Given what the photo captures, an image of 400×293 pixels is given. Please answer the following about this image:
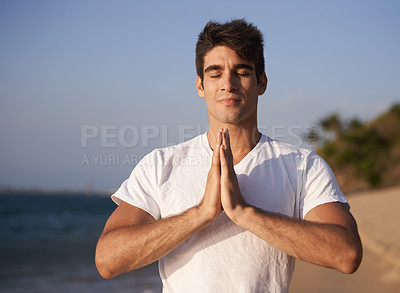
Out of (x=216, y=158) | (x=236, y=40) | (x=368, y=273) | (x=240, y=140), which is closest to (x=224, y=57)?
(x=236, y=40)

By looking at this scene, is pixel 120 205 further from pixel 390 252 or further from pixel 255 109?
pixel 390 252

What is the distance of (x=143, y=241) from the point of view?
1.74 metres

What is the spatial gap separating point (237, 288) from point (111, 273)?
0.50 metres

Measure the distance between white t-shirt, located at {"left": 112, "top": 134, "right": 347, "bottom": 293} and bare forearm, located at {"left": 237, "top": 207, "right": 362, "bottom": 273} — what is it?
0.13m

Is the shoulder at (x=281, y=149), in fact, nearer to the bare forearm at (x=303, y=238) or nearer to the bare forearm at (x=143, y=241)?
the bare forearm at (x=303, y=238)

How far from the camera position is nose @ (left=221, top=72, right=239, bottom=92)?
1880 millimetres

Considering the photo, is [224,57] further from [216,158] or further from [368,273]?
[368,273]

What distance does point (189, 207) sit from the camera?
6.04 ft

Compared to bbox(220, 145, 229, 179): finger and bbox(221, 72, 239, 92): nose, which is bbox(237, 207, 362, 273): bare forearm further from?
bbox(221, 72, 239, 92): nose

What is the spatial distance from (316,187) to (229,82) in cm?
54

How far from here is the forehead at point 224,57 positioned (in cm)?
192

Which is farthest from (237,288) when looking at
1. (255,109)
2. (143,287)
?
(143,287)

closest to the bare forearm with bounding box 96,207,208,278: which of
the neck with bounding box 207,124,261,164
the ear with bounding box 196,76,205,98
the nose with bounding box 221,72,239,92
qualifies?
the neck with bounding box 207,124,261,164

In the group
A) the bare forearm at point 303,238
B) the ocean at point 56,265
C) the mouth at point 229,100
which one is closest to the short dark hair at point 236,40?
the mouth at point 229,100
